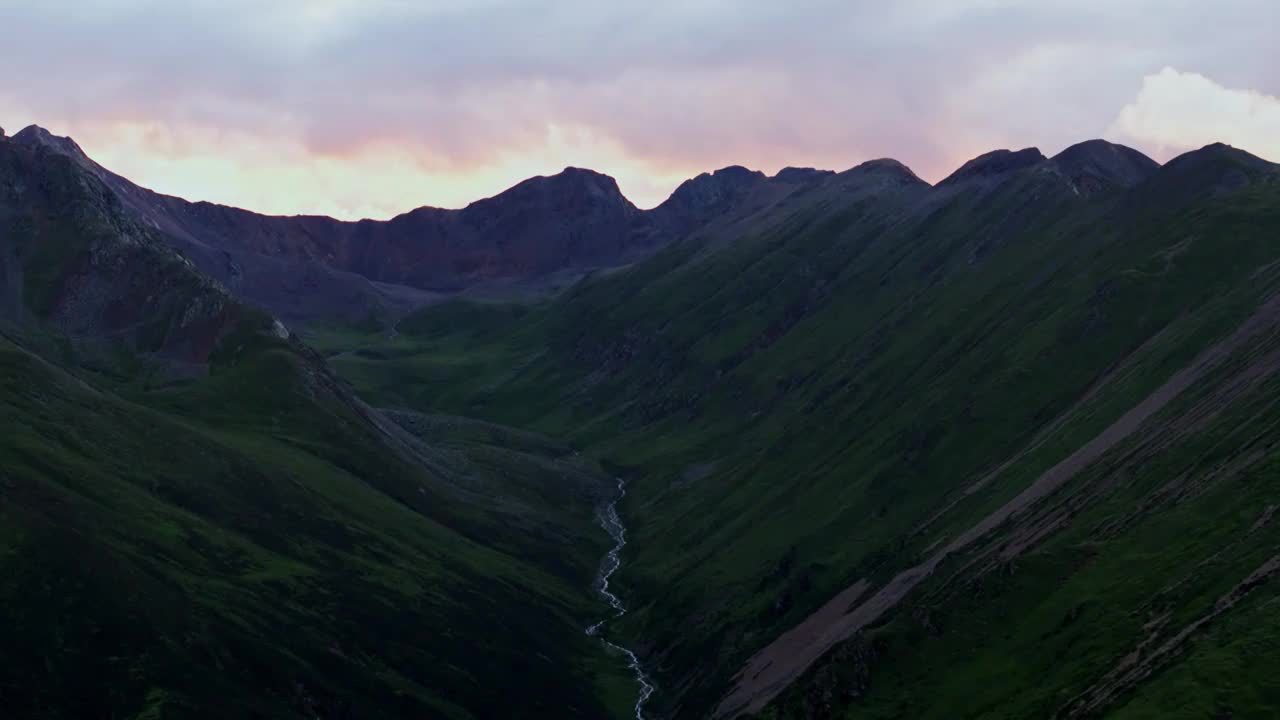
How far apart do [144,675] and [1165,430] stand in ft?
424

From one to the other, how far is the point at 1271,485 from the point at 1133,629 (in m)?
23.8

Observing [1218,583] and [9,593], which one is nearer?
[1218,583]

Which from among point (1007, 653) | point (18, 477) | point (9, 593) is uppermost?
point (18, 477)

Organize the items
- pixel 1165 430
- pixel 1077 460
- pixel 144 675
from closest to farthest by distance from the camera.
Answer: pixel 144 675, pixel 1165 430, pixel 1077 460

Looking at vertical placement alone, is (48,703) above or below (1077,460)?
above

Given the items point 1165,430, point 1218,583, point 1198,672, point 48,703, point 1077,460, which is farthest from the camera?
point 1077,460

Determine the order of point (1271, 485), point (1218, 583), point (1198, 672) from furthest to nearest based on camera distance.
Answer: point (1271, 485) → point (1218, 583) → point (1198, 672)

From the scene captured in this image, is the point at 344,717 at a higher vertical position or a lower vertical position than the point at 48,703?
lower

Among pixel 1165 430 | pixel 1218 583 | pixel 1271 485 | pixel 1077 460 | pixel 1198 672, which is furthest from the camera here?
pixel 1077 460

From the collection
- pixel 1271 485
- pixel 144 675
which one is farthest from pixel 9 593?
pixel 1271 485

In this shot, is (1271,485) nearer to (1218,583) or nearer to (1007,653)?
(1218,583)

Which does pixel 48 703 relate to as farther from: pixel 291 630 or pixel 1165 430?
pixel 1165 430

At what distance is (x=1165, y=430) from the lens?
17838 centimetres

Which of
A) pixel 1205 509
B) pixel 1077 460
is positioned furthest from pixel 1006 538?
pixel 1205 509
